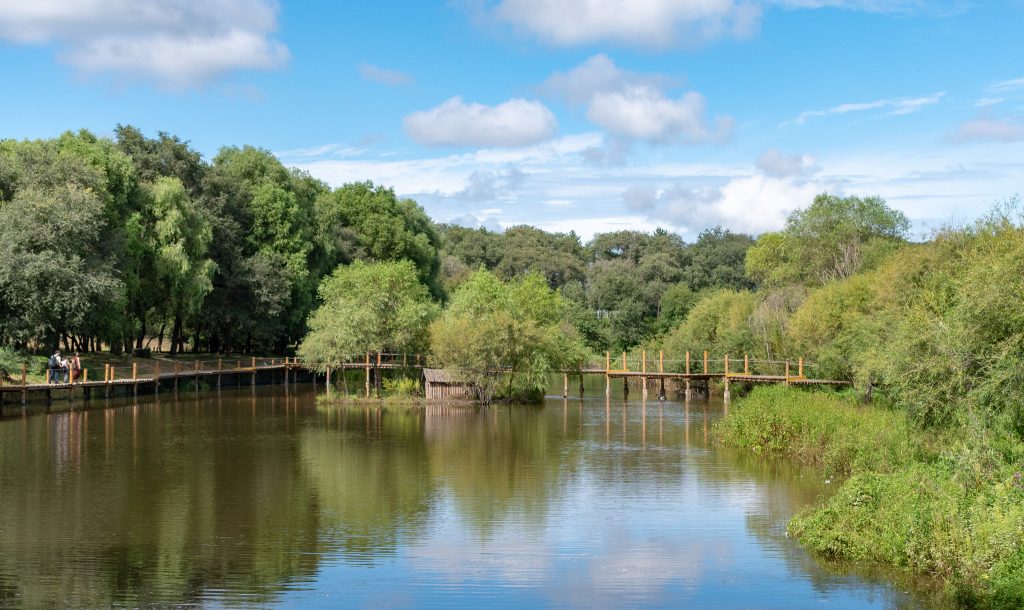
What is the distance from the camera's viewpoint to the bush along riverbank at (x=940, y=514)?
46.4 ft

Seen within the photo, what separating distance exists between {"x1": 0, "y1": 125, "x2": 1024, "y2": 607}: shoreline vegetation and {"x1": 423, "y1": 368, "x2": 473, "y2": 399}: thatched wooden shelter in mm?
492

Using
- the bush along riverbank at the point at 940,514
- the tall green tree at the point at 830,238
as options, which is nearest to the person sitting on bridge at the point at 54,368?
the bush along riverbank at the point at 940,514

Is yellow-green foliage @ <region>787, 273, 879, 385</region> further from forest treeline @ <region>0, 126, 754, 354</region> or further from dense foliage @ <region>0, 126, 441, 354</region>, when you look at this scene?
dense foliage @ <region>0, 126, 441, 354</region>

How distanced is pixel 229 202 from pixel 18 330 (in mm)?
19239

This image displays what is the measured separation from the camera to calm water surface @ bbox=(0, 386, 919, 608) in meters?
15.0

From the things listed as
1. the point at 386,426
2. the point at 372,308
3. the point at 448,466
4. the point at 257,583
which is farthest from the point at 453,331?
the point at 257,583

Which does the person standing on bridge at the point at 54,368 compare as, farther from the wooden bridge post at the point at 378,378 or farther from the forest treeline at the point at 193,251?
the wooden bridge post at the point at 378,378

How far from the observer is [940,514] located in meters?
15.4

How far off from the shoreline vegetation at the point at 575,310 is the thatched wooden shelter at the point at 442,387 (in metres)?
0.49

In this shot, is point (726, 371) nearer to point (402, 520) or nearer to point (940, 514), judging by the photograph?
point (402, 520)

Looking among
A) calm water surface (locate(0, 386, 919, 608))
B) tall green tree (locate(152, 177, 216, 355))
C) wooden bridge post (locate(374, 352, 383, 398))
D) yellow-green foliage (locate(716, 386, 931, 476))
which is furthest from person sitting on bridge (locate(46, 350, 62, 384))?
yellow-green foliage (locate(716, 386, 931, 476))

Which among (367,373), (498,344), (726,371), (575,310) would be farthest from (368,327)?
(575,310)

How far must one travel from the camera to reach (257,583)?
1534cm

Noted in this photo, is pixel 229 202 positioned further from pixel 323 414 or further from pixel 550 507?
pixel 550 507
